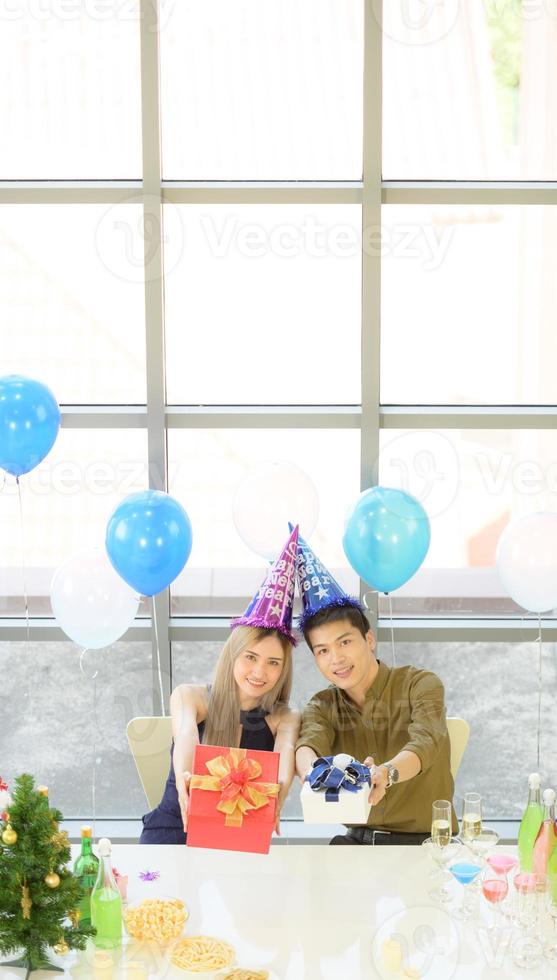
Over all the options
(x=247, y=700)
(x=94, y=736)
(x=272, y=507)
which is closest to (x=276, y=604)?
(x=247, y=700)

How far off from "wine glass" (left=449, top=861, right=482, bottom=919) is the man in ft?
1.61

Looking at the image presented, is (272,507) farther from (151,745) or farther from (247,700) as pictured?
(151,745)

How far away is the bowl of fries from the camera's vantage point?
2020 mm

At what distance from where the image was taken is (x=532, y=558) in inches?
120

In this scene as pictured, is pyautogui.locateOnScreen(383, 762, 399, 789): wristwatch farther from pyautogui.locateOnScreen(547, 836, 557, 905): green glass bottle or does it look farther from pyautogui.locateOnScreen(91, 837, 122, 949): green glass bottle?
pyautogui.locateOnScreen(91, 837, 122, 949): green glass bottle

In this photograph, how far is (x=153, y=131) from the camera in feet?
11.4

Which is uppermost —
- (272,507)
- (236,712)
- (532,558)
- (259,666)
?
(272,507)

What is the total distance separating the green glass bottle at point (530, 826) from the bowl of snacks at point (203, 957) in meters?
0.66

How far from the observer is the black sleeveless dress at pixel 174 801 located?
2752 mm

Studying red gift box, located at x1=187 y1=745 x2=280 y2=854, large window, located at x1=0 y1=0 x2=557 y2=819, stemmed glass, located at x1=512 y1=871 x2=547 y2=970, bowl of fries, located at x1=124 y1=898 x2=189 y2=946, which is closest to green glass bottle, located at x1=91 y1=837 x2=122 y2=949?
bowl of fries, located at x1=124 y1=898 x2=189 y2=946

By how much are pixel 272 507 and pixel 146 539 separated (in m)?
0.43

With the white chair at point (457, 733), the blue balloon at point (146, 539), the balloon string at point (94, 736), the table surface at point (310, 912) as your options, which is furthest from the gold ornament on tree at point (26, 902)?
the balloon string at point (94, 736)

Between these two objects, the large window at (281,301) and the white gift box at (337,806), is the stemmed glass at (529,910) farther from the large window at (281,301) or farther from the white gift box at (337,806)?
the large window at (281,301)

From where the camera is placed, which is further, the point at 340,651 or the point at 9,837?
the point at 340,651
